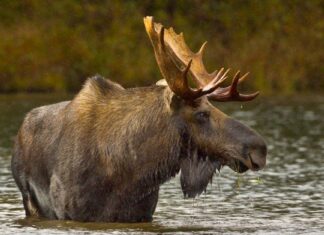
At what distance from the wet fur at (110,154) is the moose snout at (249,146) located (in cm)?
58

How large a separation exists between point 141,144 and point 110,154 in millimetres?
363

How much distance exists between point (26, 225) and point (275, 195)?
4.14 meters

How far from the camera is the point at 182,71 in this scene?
14438 millimetres

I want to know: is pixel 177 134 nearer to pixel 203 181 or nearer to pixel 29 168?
pixel 203 181

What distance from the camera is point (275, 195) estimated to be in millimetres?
18125

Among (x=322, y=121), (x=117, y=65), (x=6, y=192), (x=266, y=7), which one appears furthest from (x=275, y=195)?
(x=266, y=7)

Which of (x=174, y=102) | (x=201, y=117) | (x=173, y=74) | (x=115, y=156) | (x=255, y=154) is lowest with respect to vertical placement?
(x=255, y=154)

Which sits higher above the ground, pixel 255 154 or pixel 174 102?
pixel 174 102

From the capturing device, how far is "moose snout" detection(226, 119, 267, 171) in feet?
→ 46.2

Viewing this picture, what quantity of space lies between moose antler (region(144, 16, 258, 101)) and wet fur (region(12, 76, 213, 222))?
0.33 m

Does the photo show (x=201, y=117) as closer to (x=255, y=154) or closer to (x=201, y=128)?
(x=201, y=128)

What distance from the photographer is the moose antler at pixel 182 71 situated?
565 inches

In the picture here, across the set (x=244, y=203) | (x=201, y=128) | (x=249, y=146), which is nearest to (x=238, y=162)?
(x=249, y=146)

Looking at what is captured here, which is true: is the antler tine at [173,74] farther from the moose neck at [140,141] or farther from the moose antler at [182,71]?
the moose neck at [140,141]
